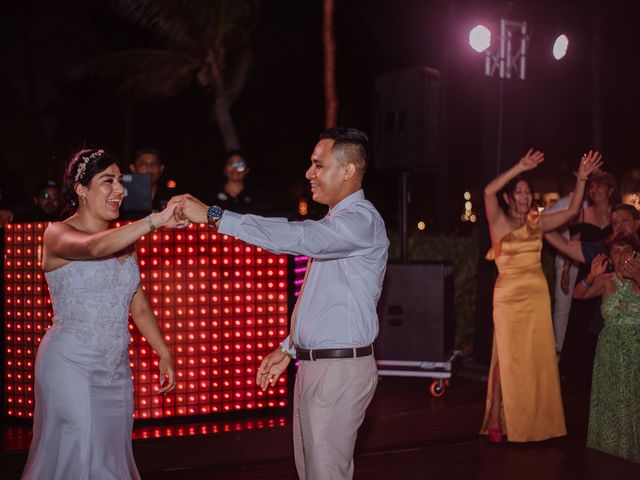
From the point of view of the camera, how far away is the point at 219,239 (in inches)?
236

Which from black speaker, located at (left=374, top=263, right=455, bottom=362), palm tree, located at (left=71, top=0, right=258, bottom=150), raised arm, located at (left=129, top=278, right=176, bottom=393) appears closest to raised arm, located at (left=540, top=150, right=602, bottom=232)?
black speaker, located at (left=374, top=263, right=455, bottom=362)

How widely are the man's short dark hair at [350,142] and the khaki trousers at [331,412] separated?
87 centimetres

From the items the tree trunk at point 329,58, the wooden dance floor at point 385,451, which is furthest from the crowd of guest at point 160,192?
the tree trunk at point 329,58

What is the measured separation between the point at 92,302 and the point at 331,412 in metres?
1.18

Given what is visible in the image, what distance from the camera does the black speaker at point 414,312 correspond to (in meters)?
7.38

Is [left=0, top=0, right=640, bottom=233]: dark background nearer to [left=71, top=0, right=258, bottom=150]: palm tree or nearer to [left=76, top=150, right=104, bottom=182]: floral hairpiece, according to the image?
[left=71, top=0, right=258, bottom=150]: palm tree

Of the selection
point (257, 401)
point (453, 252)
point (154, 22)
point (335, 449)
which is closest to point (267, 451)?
point (257, 401)

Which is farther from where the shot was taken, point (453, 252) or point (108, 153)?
point (453, 252)

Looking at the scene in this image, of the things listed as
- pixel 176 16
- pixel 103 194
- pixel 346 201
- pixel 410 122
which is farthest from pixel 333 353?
pixel 176 16

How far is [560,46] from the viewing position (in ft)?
26.3

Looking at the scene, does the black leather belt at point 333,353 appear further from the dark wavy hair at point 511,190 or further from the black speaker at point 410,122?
the black speaker at point 410,122

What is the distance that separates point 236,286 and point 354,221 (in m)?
2.91

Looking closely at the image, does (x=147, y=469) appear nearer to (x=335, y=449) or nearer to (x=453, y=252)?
(x=335, y=449)

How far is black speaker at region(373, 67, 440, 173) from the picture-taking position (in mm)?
8031
